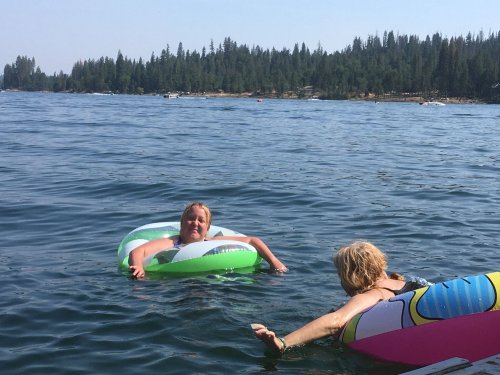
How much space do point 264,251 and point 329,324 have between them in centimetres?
278

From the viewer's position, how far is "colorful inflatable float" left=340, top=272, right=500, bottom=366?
478 centimetres

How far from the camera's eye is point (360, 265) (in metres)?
5.69

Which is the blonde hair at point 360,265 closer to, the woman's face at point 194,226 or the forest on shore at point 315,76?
the woman's face at point 194,226

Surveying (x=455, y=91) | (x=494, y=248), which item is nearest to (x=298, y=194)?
(x=494, y=248)

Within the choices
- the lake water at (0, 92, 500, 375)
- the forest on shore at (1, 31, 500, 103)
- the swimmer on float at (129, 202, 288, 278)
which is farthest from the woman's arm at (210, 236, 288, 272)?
the forest on shore at (1, 31, 500, 103)

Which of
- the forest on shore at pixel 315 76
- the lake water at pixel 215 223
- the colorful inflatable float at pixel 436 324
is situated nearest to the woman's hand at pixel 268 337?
the lake water at pixel 215 223

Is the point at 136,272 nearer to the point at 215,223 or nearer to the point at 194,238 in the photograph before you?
the point at 194,238

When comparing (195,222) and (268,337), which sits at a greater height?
(195,222)

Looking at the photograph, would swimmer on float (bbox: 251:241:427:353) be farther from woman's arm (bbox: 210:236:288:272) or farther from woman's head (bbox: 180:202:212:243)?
woman's head (bbox: 180:202:212:243)

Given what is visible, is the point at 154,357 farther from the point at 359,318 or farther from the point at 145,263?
the point at 145,263

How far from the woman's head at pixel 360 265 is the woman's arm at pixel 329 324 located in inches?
3.9

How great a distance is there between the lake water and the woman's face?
0.61 metres

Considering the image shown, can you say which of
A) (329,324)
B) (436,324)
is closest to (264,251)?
(329,324)

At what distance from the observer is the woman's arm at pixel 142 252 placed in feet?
25.3
